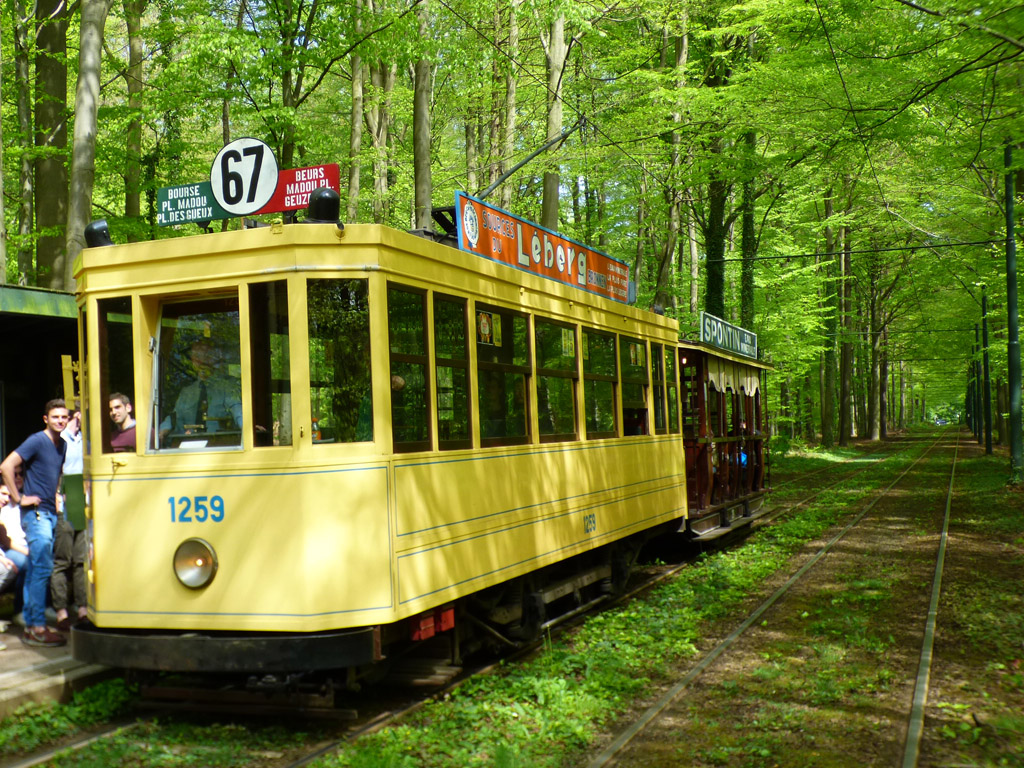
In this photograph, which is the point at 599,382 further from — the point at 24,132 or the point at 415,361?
the point at 24,132

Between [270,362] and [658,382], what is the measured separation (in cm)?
543

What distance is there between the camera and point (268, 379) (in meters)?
5.14

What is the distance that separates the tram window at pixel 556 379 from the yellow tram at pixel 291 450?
0.70 meters

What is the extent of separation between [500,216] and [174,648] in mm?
3568

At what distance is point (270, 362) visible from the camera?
16.9 feet

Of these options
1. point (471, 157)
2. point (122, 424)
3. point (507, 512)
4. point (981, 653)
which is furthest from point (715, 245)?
point (122, 424)

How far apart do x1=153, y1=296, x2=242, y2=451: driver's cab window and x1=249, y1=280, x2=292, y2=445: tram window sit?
0.37 ft

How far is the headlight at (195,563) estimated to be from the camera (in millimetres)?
4984

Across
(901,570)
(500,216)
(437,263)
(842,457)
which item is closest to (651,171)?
(901,570)

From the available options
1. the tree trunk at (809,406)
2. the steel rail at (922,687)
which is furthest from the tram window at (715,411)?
the tree trunk at (809,406)

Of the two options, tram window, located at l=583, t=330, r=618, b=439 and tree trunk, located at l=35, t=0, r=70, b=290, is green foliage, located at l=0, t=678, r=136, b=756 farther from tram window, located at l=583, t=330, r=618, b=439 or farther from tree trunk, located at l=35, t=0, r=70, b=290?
tree trunk, located at l=35, t=0, r=70, b=290

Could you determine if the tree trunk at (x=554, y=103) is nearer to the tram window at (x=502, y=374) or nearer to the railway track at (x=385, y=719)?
the railway track at (x=385, y=719)

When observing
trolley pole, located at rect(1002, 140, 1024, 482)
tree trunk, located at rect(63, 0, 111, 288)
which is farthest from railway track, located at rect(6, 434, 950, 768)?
trolley pole, located at rect(1002, 140, 1024, 482)

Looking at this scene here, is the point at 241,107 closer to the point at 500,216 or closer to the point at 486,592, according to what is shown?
the point at 500,216
